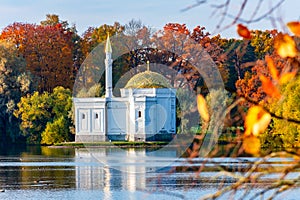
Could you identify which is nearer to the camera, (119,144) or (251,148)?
(251,148)

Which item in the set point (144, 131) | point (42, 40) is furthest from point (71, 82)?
point (144, 131)

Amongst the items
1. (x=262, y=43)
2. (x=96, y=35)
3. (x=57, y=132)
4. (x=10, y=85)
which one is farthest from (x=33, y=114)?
(x=262, y=43)

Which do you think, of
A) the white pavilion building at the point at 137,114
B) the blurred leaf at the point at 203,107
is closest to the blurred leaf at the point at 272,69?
the blurred leaf at the point at 203,107

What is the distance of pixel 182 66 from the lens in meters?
71.9

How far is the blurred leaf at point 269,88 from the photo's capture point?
3.28 metres

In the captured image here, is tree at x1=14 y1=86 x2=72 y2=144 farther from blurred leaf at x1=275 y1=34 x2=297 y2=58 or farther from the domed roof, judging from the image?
blurred leaf at x1=275 y1=34 x2=297 y2=58

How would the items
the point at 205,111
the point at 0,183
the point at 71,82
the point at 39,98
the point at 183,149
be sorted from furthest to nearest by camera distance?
the point at 71,82 → the point at 39,98 → the point at 183,149 → the point at 0,183 → the point at 205,111

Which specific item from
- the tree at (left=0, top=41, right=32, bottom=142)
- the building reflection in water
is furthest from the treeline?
the building reflection in water

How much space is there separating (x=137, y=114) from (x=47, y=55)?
13.9 meters

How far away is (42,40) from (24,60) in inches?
221

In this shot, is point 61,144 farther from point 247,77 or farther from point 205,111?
point 205,111

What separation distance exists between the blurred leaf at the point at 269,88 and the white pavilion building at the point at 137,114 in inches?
2349

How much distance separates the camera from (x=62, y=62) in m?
75.4

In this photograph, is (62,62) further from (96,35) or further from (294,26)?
(294,26)
